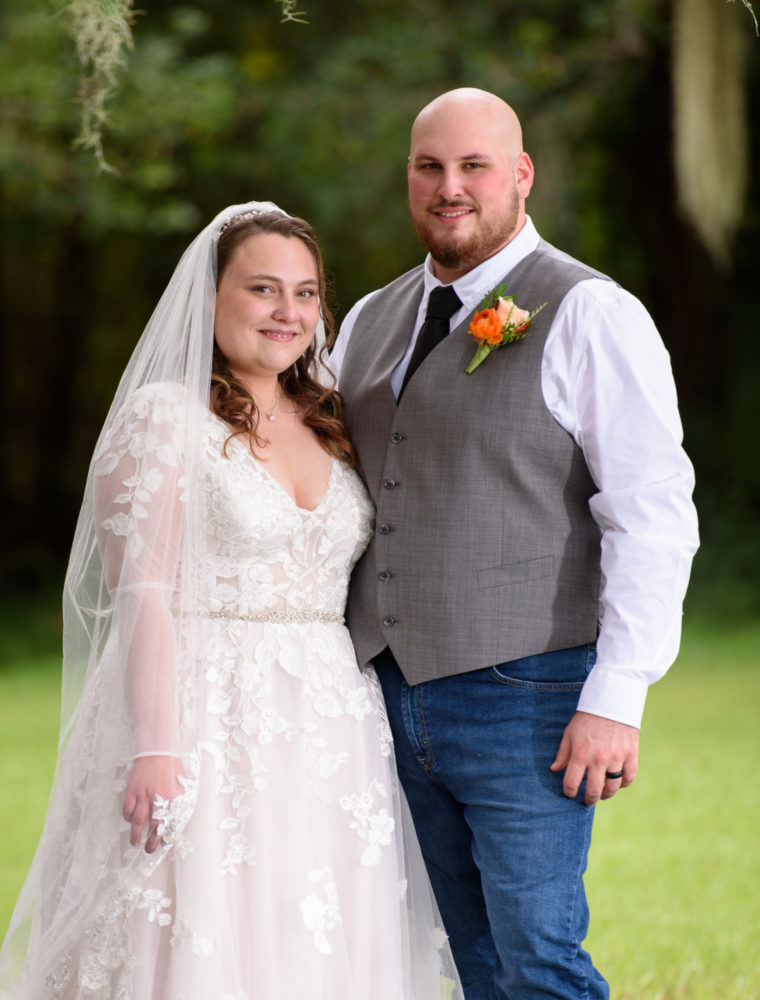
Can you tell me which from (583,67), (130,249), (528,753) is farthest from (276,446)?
(130,249)

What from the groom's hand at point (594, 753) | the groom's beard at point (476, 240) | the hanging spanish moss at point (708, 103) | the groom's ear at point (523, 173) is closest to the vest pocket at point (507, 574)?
the groom's hand at point (594, 753)

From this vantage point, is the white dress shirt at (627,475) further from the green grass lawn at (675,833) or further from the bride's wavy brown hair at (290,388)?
the green grass lawn at (675,833)

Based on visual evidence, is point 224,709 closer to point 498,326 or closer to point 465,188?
point 498,326

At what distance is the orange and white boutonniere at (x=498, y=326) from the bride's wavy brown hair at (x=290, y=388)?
375 millimetres

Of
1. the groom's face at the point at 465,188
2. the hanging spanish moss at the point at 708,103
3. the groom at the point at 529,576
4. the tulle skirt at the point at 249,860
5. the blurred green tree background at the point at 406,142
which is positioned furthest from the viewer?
the blurred green tree background at the point at 406,142

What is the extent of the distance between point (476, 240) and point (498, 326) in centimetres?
28

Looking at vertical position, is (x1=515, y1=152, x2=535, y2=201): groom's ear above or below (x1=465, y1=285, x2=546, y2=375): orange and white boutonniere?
above

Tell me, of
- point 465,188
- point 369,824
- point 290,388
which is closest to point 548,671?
point 369,824

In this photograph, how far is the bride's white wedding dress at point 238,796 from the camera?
247 centimetres

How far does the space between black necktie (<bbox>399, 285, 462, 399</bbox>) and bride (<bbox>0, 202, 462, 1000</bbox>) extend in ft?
0.78

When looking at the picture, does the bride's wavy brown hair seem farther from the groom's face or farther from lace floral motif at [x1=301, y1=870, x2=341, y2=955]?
lace floral motif at [x1=301, y1=870, x2=341, y2=955]

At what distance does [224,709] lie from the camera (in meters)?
2.60

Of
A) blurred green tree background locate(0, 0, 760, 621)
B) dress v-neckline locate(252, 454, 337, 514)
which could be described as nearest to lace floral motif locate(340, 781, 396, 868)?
dress v-neckline locate(252, 454, 337, 514)

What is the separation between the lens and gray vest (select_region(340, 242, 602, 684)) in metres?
2.62
